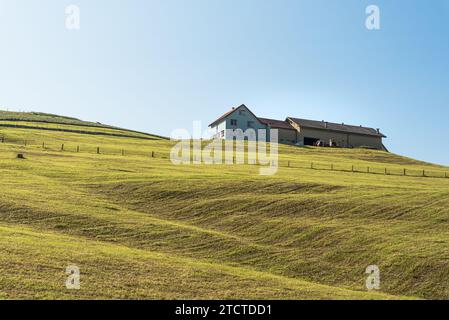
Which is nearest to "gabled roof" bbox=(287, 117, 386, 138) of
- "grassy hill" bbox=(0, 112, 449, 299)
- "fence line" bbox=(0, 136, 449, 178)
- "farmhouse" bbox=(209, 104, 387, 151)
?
"farmhouse" bbox=(209, 104, 387, 151)

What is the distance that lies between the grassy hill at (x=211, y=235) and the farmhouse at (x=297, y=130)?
7621 cm

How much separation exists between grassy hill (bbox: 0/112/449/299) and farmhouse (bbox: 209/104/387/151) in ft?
250

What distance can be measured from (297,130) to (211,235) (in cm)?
10794

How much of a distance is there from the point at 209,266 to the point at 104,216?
14.2 metres

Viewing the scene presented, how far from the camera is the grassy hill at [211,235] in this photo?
2650 cm

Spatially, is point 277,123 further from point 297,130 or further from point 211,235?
point 211,235

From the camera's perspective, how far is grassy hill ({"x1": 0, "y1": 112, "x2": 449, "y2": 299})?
26500mm

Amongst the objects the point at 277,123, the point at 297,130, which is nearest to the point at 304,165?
the point at 297,130

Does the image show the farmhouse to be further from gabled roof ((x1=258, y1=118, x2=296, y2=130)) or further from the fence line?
the fence line

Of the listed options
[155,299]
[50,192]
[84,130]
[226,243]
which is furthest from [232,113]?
[155,299]

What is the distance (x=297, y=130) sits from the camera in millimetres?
144000

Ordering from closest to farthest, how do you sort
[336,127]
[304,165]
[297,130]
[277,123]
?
[304,165] < [297,130] < [277,123] < [336,127]

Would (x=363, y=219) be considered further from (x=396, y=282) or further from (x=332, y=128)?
(x=332, y=128)

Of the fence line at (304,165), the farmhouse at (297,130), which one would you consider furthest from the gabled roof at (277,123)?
the fence line at (304,165)
